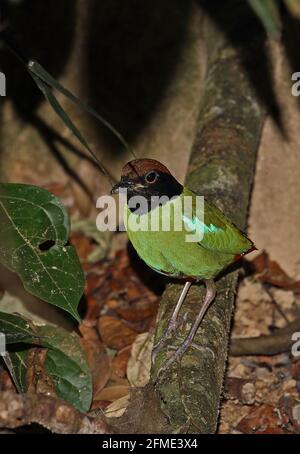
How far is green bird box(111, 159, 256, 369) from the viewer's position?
4230 mm

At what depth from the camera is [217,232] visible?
4379mm

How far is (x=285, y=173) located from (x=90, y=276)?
193 cm

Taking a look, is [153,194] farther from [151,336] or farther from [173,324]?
[151,336]

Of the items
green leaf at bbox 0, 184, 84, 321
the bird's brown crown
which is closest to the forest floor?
green leaf at bbox 0, 184, 84, 321

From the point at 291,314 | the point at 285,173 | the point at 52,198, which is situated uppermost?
the point at 285,173

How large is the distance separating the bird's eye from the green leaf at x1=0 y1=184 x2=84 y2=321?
0.55 meters

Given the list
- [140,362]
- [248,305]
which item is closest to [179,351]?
[140,362]

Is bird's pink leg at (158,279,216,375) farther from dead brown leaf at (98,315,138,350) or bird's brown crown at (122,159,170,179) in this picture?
dead brown leaf at (98,315,138,350)

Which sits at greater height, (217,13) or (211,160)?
(217,13)

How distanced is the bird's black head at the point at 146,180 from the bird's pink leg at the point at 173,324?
616 millimetres

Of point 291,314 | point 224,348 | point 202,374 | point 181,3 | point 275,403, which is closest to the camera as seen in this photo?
point 202,374
